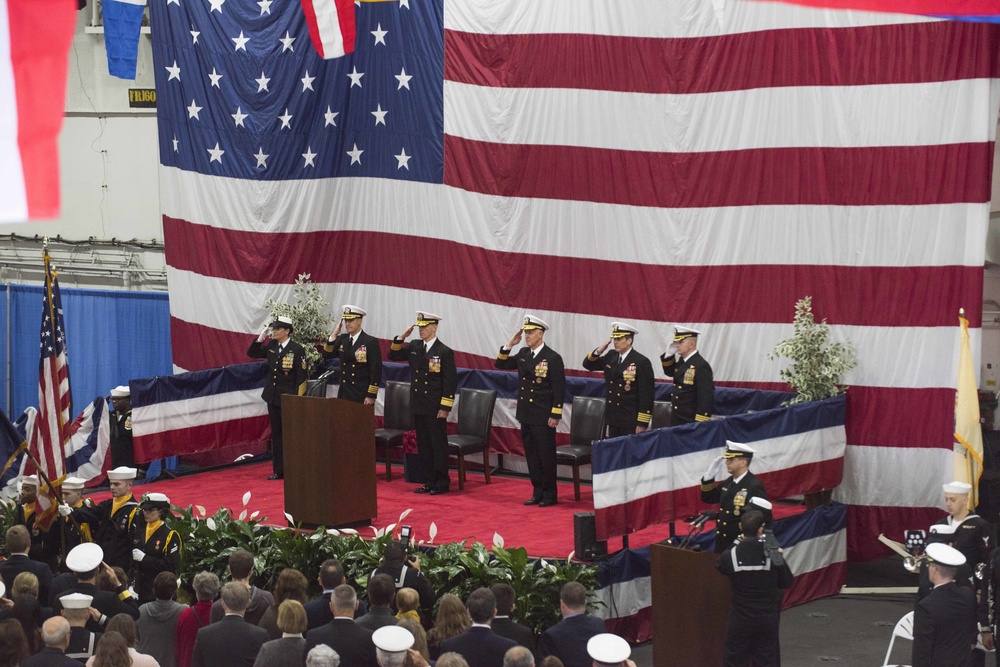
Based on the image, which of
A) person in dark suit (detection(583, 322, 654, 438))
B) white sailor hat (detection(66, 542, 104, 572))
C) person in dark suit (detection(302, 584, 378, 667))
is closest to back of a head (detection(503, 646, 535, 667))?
person in dark suit (detection(302, 584, 378, 667))

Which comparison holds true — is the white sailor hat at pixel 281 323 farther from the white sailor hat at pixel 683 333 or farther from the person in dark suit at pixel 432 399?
the white sailor hat at pixel 683 333

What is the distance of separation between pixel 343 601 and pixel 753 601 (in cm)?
295

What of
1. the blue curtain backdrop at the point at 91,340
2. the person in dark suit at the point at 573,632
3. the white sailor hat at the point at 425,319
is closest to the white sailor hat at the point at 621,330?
the white sailor hat at the point at 425,319

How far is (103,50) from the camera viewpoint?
16.9 meters

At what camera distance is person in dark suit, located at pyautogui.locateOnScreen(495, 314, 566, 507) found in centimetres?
1110

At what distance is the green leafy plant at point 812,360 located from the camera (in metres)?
10.7

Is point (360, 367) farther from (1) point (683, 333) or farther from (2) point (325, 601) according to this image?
(2) point (325, 601)

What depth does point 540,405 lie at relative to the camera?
11.2 meters

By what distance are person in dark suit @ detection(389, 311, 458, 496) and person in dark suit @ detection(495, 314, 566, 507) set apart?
0.63 m

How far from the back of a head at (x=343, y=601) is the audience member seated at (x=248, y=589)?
562 millimetres

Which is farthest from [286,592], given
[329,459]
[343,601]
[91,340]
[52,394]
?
[91,340]

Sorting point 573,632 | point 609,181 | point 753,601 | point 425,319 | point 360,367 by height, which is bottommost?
point 753,601

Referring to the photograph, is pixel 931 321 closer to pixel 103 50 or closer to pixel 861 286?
pixel 861 286

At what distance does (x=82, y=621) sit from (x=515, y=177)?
283 inches
